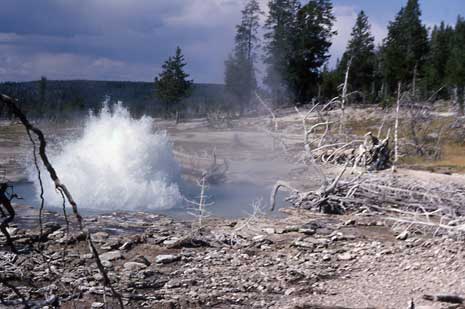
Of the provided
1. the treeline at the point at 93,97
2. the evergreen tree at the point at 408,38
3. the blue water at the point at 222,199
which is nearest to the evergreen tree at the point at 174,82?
the treeline at the point at 93,97

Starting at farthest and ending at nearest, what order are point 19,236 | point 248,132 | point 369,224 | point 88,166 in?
1. point 248,132
2. point 88,166
3. point 369,224
4. point 19,236

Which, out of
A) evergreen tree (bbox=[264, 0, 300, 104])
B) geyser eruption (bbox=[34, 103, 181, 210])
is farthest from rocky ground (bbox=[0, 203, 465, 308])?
evergreen tree (bbox=[264, 0, 300, 104])

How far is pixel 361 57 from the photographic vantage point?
2046 inches

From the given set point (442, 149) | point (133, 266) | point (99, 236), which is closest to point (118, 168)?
point (99, 236)

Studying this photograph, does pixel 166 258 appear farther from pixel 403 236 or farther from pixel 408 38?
pixel 408 38

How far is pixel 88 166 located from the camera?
52.3ft

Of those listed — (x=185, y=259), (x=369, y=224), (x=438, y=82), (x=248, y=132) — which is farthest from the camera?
(x=438, y=82)

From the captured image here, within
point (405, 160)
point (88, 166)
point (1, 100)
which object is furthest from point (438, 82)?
point (1, 100)

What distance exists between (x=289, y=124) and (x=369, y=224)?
81.5ft

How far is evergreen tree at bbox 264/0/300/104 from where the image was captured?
156 ft

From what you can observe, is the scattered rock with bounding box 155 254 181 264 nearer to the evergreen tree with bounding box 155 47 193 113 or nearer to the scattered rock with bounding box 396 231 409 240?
the scattered rock with bounding box 396 231 409 240

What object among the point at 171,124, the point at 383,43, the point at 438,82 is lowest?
the point at 171,124

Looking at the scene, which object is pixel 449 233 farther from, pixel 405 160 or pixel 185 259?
pixel 405 160

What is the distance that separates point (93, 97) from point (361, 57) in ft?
181
